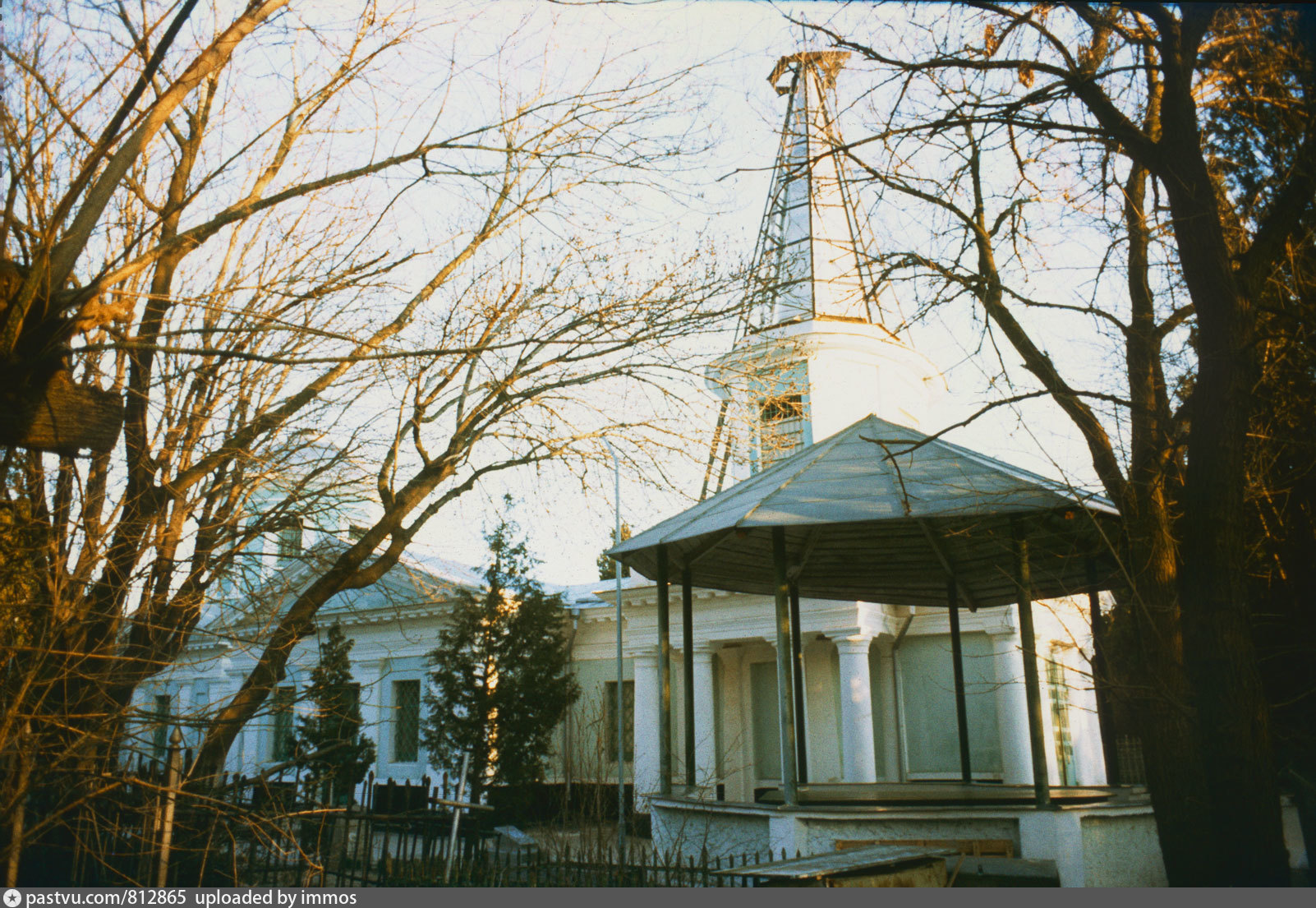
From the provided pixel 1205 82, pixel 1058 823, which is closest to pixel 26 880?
pixel 1058 823

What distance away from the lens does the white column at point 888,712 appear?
22938 mm

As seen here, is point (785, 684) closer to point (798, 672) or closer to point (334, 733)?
point (798, 672)

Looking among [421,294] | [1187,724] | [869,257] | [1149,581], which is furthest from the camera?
[421,294]

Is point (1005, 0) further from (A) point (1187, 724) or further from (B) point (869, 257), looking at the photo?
(A) point (1187, 724)

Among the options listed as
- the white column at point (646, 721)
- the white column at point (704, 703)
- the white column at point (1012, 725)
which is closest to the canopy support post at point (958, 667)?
the white column at point (1012, 725)

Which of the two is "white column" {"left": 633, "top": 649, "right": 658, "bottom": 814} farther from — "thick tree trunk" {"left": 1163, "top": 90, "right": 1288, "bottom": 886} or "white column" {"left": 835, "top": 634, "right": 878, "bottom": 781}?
"thick tree trunk" {"left": 1163, "top": 90, "right": 1288, "bottom": 886}

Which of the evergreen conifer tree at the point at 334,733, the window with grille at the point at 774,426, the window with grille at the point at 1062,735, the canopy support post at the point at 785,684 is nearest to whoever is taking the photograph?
the evergreen conifer tree at the point at 334,733

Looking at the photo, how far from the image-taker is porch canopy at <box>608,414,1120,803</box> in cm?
850

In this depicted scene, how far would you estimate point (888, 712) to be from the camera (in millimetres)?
23562

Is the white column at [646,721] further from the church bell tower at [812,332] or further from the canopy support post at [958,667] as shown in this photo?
the canopy support post at [958,667]

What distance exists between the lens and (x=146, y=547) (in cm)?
710

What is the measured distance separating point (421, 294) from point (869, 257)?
461cm

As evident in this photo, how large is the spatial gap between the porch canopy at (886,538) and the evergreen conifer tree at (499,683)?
11973 millimetres

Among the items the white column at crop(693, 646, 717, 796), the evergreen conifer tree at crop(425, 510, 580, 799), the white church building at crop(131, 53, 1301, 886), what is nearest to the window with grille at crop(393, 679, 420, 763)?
the white church building at crop(131, 53, 1301, 886)
